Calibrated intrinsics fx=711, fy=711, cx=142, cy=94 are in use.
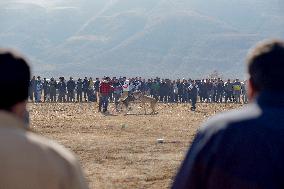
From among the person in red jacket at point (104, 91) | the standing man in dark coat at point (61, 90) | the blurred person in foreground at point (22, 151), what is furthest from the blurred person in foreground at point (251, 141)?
the standing man in dark coat at point (61, 90)

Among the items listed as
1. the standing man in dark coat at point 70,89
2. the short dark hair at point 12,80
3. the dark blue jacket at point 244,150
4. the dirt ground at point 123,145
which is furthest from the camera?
the standing man in dark coat at point 70,89

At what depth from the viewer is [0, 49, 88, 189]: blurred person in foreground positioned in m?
3.52

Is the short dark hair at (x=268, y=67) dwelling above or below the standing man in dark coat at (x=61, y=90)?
above

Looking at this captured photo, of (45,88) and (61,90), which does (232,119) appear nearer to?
(61,90)

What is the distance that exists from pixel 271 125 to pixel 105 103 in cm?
2870

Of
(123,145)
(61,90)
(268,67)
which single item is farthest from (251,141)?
(61,90)

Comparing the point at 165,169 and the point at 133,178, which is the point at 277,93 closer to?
the point at 133,178

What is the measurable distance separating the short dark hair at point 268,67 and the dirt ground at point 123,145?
7484 millimetres

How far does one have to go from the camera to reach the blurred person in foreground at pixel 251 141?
410cm

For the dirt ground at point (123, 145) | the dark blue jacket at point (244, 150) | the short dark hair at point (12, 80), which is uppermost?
the short dark hair at point (12, 80)

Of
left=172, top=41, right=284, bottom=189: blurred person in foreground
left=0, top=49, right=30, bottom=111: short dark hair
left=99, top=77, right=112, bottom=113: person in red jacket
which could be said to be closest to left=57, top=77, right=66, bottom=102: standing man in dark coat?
left=99, top=77, right=112, bottom=113: person in red jacket

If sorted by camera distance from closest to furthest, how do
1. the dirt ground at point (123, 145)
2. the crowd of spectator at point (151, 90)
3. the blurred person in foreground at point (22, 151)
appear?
the blurred person in foreground at point (22, 151), the dirt ground at point (123, 145), the crowd of spectator at point (151, 90)

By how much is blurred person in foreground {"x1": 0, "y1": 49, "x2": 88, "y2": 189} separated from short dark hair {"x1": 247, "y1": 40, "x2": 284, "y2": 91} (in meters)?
1.27

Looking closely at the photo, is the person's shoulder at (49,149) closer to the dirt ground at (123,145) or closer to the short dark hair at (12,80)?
the short dark hair at (12,80)
